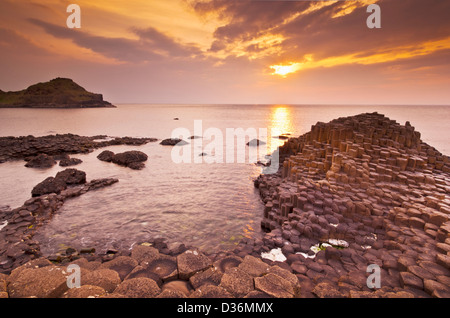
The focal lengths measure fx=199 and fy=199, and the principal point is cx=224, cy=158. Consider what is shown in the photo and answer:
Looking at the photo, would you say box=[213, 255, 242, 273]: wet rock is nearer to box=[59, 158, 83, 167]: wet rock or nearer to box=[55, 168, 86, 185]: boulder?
box=[55, 168, 86, 185]: boulder

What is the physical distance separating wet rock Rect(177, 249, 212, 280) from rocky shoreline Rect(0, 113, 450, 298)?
0.03 m

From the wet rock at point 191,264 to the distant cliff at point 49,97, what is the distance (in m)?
173

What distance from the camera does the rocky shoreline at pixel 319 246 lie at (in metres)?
4.10

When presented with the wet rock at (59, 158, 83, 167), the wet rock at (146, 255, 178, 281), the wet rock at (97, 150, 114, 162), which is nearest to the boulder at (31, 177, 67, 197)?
the wet rock at (59, 158, 83, 167)

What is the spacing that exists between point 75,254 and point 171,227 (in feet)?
12.8

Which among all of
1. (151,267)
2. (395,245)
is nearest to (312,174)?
(395,245)

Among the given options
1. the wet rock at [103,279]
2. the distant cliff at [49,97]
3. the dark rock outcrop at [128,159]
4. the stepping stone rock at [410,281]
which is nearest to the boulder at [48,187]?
the dark rock outcrop at [128,159]

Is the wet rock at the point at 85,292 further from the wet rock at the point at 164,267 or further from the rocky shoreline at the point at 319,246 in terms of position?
the wet rock at the point at 164,267

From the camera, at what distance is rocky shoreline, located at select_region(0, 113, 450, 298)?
13.4ft

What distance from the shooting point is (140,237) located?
9117mm

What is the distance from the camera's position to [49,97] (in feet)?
448

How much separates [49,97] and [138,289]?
602 feet

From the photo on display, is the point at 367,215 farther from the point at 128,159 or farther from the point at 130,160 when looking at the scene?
the point at 128,159
